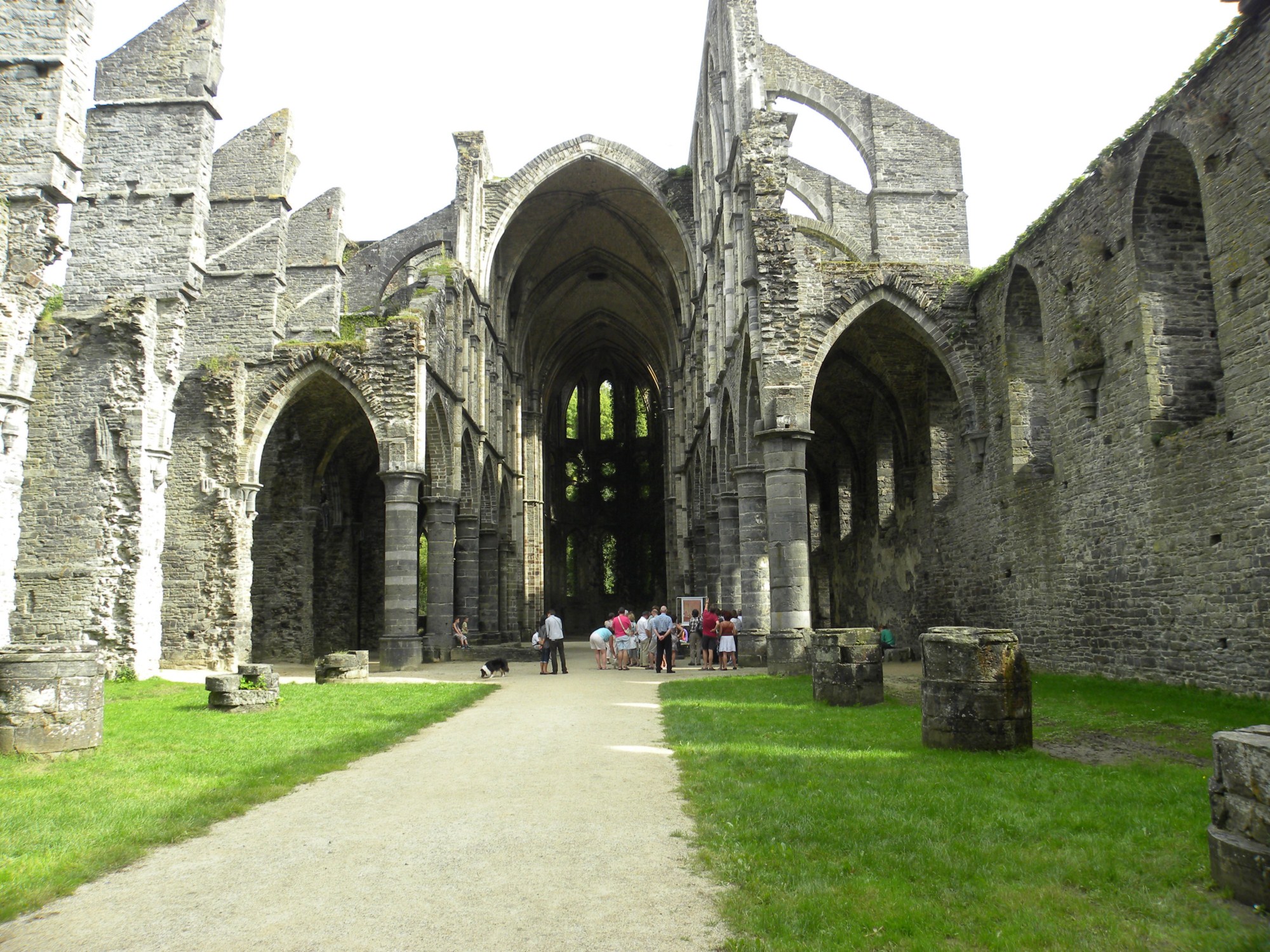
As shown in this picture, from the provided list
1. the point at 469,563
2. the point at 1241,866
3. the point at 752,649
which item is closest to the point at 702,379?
the point at 469,563

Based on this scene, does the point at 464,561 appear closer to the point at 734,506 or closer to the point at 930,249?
the point at 734,506

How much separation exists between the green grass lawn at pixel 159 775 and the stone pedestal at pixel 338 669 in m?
3.50

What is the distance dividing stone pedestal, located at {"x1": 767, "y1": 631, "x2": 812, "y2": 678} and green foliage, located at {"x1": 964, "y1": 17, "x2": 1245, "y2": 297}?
7.18 meters

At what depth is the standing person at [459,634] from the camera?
70.3 feet

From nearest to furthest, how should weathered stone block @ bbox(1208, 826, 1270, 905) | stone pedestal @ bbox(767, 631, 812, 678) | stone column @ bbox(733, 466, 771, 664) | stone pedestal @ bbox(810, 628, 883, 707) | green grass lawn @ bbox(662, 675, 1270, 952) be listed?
green grass lawn @ bbox(662, 675, 1270, 952) → weathered stone block @ bbox(1208, 826, 1270, 905) → stone pedestal @ bbox(810, 628, 883, 707) → stone pedestal @ bbox(767, 631, 812, 678) → stone column @ bbox(733, 466, 771, 664)

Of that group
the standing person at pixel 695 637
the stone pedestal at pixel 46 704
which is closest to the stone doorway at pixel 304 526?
the standing person at pixel 695 637

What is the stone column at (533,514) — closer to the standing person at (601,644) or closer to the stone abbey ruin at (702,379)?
the stone abbey ruin at (702,379)

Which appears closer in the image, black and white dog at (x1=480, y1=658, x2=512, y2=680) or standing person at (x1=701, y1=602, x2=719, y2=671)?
black and white dog at (x1=480, y1=658, x2=512, y2=680)

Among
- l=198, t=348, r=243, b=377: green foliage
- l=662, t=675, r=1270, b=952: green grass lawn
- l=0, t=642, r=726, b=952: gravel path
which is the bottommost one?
A: l=0, t=642, r=726, b=952: gravel path

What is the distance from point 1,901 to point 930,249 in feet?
60.5

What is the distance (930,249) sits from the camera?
18.5 meters

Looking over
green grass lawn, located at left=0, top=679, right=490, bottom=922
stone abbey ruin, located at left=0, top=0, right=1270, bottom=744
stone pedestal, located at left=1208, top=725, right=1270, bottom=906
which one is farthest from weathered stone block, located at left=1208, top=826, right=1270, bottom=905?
stone abbey ruin, located at left=0, top=0, right=1270, bottom=744

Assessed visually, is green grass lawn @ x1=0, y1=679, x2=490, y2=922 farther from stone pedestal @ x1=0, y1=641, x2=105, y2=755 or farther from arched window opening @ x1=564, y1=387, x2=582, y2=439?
arched window opening @ x1=564, y1=387, x2=582, y2=439

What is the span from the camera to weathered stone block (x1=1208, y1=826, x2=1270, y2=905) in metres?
3.22
